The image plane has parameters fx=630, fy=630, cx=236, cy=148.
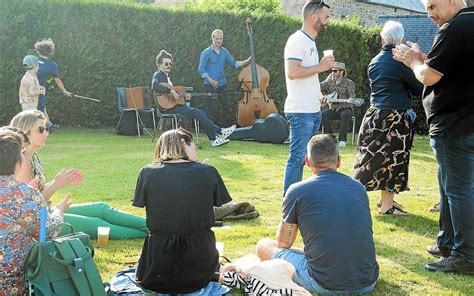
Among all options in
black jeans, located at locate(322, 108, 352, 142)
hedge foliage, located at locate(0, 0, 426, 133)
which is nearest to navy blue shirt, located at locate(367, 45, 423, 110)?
black jeans, located at locate(322, 108, 352, 142)

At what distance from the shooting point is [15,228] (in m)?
3.24

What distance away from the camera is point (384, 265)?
4.74m

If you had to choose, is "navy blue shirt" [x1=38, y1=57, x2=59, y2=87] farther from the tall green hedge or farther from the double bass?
the double bass

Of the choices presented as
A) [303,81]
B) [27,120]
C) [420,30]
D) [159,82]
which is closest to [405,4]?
[420,30]

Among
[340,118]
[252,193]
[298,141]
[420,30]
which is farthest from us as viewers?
[420,30]

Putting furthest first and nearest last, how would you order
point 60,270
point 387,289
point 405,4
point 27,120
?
1. point 405,4
2. point 27,120
3. point 387,289
4. point 60,270

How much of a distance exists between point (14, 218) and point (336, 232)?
→ 1.78 m

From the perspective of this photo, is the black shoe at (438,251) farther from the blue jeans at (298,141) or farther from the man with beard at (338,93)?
the man with beard at (338,93)

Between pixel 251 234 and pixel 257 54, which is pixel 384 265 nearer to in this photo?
pixel 251 234

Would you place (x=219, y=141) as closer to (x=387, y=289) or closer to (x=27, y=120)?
(x=27, y=120)

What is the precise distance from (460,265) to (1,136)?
3196 millimetres

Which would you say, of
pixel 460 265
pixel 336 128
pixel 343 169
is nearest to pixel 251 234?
pixel 460 265

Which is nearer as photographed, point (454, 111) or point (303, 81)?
point (454, 111)

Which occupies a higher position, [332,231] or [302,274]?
[332,231]
